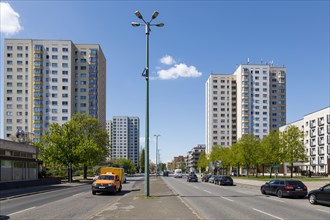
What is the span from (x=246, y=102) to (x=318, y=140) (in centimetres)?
Answer: 4625

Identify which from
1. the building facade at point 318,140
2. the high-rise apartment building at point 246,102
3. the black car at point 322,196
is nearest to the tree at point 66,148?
the black car at point 322,196

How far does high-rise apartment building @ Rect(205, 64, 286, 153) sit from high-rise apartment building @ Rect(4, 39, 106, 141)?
Result: 5787cm

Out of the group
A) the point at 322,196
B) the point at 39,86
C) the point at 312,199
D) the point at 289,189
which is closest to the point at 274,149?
the point at 289,189

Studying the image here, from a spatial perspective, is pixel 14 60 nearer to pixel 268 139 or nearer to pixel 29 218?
pixel 268 139

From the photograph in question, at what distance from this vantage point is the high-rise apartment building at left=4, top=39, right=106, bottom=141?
115m

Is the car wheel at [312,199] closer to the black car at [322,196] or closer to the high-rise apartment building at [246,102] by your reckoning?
the black car at [322,196]

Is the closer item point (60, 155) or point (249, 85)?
point (60, 155)

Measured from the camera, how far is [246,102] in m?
139

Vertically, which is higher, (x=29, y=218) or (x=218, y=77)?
(x=218, y=77)

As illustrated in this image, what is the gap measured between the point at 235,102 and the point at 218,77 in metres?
13.2

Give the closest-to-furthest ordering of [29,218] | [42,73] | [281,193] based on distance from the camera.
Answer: [29,218] → [281,193] → [42,73]

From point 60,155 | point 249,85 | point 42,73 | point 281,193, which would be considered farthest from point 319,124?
point 42,73

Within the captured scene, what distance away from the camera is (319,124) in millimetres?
94938

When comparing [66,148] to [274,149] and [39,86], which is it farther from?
[39,86]
